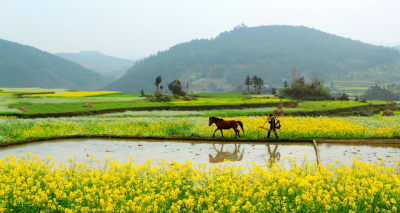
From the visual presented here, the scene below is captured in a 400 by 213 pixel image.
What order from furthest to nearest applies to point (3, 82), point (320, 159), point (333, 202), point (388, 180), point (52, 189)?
point (3, 82), point (320, 159), point (388, 180), point (52, 189), point (333, 202)

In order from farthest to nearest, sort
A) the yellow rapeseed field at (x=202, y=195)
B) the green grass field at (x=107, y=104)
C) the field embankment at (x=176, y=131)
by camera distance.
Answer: the green grass field at (x=107, y=104)
the field embankment at (x=176, y=131)
the yellow rapeseed field at (x=202, y=195)

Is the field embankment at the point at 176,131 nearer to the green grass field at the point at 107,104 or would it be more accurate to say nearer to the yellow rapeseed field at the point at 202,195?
the yellow rapeseed field at the point at 202,195

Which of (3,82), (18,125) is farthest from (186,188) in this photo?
(3,82)

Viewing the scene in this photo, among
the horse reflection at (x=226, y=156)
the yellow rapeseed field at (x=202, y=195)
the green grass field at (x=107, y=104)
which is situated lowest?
the horse reflection at (x=226, y=156)

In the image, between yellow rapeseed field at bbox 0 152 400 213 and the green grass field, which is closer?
yellow rapeseed field at bbox 0 152 400 213

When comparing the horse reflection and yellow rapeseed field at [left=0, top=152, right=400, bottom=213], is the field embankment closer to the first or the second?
the horse reflection

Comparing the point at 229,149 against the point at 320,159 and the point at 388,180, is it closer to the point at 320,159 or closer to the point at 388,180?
the point at 320,159

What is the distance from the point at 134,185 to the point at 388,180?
6.39 metres

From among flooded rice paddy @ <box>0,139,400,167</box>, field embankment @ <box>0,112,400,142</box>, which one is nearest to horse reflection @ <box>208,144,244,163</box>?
flooded rice paddy @ <box>0,139,400,167</box>

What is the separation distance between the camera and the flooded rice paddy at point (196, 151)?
1224 cm

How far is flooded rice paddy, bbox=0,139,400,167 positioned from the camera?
40.2 feet

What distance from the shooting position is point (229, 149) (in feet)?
46.6

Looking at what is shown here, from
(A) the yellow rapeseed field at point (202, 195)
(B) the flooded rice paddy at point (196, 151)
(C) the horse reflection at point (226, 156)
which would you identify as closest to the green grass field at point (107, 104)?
(B) the flooded rice paddy at point (196, 151)

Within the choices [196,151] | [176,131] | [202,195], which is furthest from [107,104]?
[202,195]
